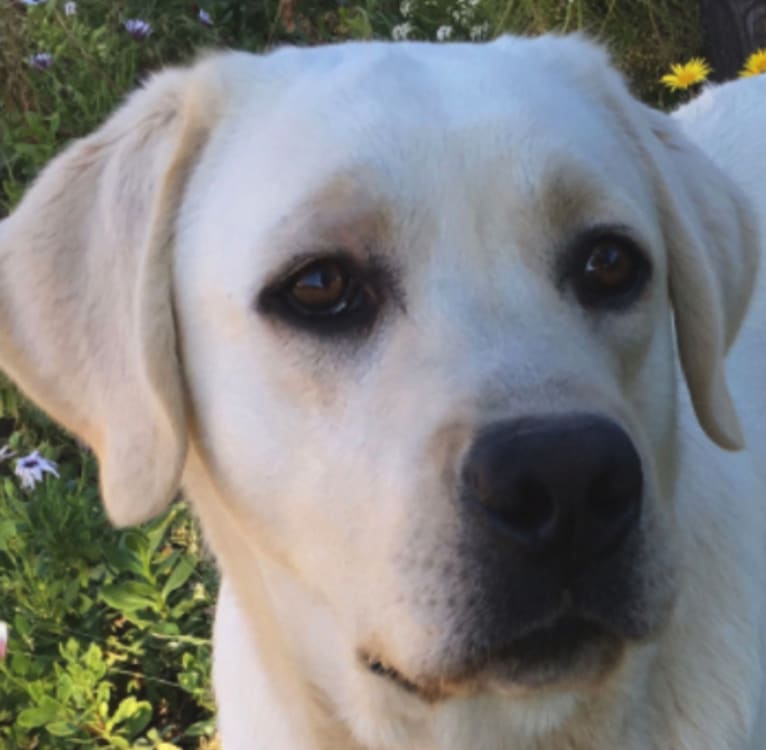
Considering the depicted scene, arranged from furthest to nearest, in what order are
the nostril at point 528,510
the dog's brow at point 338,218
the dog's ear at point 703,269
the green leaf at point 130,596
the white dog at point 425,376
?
1. the green leaf at point 130,596
2. the dog's ear at point 703,269
3. the dog's brow at point 338,218
4. the white dog at point 425,376
5. the nostril at point 528,510

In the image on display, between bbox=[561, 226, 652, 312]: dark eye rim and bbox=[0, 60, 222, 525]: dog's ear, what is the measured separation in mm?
722

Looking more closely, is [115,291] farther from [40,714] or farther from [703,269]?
[40,714]

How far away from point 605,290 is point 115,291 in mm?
883

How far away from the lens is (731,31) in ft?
19.1

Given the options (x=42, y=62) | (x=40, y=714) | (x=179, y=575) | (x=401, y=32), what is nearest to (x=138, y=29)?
(x=42, y=62)

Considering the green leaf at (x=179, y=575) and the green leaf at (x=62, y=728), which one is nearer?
the green leaf at (x=62, y=728)

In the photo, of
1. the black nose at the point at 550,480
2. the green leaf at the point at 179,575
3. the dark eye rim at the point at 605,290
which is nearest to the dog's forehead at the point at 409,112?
the dark eye rim at the point at 605,290

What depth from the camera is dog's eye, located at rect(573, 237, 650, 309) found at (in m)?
2.30

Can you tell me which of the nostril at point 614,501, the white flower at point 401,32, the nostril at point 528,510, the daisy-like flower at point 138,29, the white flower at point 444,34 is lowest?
the white flower at point 444,34

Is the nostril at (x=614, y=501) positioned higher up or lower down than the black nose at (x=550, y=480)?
lower down

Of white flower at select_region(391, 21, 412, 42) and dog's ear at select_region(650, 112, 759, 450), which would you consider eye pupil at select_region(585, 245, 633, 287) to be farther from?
white flower at select_region(391, 21, 412, 42)

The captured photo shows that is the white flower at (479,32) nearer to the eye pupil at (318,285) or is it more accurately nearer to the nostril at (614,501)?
the eye pupil at (318,285)

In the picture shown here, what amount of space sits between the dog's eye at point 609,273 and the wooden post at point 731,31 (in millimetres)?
3767

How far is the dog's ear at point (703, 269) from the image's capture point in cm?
252
